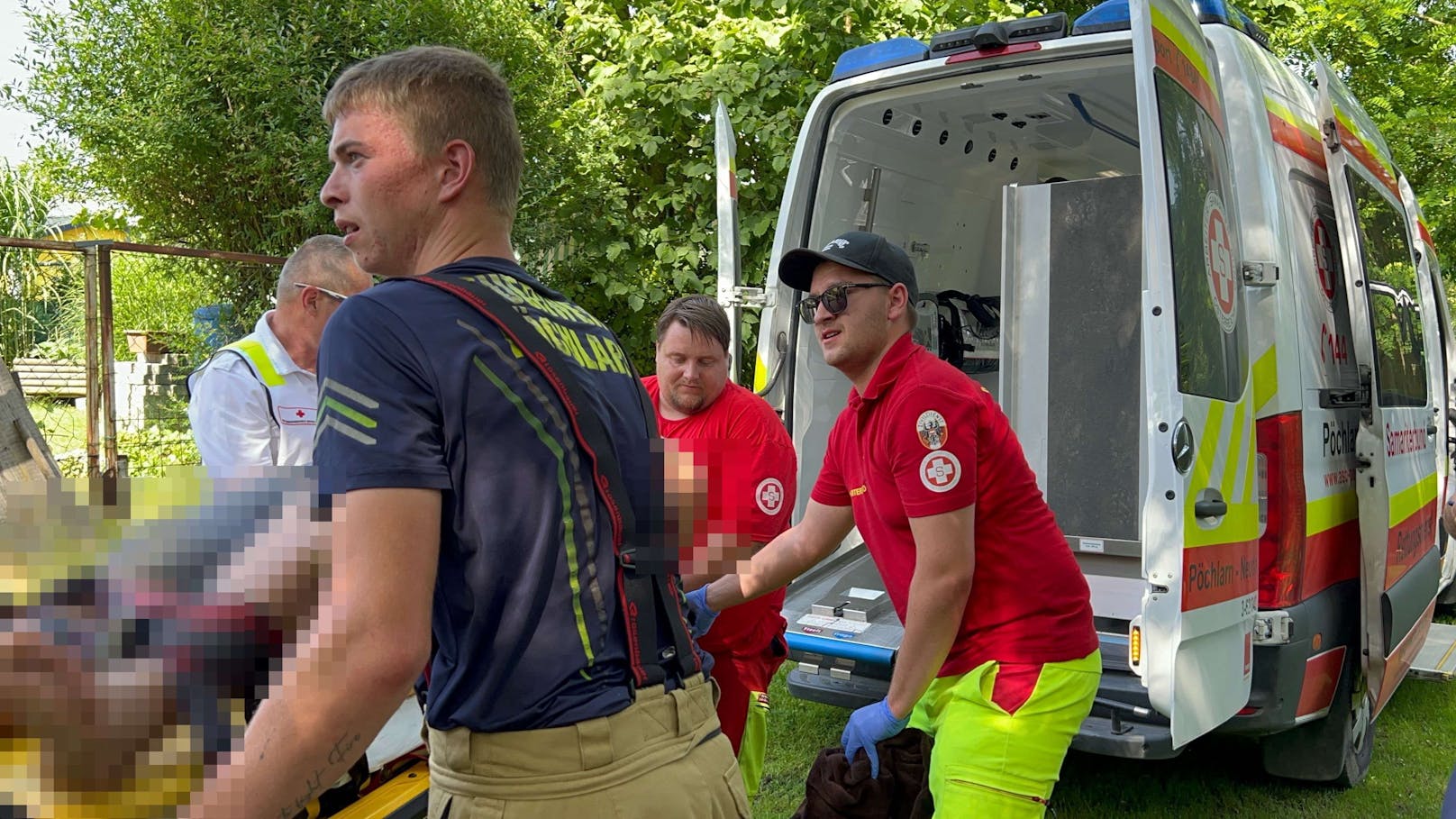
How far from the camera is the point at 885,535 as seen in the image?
2.75 metres

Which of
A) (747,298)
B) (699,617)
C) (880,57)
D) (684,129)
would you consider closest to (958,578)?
(699,617)

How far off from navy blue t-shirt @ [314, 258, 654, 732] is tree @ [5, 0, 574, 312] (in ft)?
19.7

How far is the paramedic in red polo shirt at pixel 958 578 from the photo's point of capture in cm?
249

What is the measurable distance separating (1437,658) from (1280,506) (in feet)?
8.93

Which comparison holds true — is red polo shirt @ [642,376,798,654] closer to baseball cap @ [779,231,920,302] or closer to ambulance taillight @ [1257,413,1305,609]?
baseball cap @ [779,231,920,302]

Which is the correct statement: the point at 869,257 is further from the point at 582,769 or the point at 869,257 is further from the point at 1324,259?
the point at 1324,259

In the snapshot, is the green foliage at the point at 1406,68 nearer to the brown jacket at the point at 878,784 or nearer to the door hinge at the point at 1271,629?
the door hinge at the point at 1271,629

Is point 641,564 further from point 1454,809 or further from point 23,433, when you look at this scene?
point 23,433

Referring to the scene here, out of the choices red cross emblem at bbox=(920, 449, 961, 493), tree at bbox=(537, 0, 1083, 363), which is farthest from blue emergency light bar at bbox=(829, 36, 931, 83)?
tree at bbox=(537, 0, 1083, 363)

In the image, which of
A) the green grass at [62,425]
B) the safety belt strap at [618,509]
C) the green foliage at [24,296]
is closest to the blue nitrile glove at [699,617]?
the safety belt strap at [618,509]

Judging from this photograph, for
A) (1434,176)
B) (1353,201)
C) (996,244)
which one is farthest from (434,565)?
(1434,176)

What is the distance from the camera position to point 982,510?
261 centimetres

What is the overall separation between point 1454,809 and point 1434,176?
9.33 m

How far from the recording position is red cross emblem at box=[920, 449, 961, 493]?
2.50 meters
